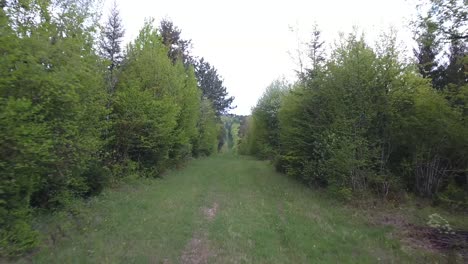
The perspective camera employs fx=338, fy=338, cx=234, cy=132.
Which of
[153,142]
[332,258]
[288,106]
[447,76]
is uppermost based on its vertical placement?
[447,76]

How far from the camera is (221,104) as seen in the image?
186 ft

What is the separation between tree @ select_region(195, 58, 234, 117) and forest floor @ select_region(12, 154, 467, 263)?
3840cm

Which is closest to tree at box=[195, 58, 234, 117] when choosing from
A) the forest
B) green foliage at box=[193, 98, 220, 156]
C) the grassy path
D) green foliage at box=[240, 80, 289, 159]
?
green foliage at box=[193, 98, 220, 156]

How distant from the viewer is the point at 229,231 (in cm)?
883

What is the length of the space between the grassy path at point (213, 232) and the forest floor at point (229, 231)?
0.8 inches

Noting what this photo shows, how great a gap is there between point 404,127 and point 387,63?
2731 mm

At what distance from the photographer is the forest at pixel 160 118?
6.23 m

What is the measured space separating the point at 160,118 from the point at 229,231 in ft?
35.0

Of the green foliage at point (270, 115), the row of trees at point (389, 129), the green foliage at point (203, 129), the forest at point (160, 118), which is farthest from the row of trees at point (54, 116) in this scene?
the green foliage at point (203, 129)

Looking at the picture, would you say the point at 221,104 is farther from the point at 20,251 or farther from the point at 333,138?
the point at 20,251

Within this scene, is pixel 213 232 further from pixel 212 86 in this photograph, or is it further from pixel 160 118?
pixel 212 86

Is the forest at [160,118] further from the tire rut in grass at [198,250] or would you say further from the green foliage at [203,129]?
the green foliage at [203,129]

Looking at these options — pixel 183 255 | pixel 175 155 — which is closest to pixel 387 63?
pixel 183 255

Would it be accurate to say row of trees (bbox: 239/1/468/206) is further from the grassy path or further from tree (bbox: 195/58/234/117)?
tree (bbox: 195/58/234/117)
